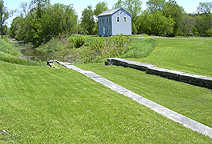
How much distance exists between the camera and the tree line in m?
51.3

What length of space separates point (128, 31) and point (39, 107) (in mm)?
39759

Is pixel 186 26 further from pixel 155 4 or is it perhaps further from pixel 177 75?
pixel 177 75

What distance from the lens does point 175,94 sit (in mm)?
9000

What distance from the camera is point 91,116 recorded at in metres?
5.70

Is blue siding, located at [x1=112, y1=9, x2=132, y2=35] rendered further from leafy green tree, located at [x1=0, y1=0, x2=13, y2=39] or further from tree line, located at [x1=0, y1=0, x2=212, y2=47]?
leafy green tree, located at [x1=0, y1=0, x2=13, y2=39]

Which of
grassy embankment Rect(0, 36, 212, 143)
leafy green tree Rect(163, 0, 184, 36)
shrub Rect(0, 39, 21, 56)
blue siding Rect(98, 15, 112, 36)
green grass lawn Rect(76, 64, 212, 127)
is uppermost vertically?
leafy green tree Rect(163, 0, 184, 36)

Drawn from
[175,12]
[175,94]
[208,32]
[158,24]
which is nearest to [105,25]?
[158,24]

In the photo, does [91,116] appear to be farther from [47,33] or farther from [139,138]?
[47,33]

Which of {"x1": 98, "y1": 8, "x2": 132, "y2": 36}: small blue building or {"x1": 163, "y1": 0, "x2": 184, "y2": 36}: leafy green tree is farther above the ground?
{"x1": 163, "y1": 0, "x2": 184, "y2": 36}: leafy green tree

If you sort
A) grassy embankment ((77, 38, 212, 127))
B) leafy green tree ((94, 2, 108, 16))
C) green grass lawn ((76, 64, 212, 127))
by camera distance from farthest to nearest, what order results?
leafy green tree ((94, 2, 108, 16))
grassy embankment ((77, 38, 212, 127))
green grass lawn ((76, 64, 212, 127))

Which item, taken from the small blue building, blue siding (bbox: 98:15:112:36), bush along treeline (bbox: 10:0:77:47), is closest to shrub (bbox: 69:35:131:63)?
the small blue building

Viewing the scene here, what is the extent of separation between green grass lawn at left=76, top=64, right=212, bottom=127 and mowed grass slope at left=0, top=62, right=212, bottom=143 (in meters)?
1.39

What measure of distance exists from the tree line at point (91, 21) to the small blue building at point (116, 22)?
324 inches

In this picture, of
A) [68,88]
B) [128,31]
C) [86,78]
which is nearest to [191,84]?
[86,78]
